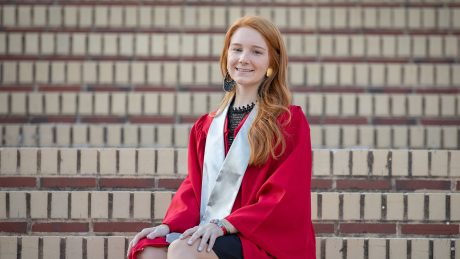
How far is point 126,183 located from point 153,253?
1.38 meters

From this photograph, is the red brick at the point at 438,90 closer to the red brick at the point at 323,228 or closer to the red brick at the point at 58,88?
the red brick at the point at 323,228

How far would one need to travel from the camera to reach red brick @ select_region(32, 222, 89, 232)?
4391 millimetres

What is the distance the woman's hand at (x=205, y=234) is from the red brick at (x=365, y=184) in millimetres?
1549

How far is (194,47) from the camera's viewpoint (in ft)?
21.1

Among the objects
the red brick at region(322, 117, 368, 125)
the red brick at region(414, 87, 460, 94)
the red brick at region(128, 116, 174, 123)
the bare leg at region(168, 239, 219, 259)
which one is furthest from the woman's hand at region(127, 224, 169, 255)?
the red brick at region(414, 87, 460, 94)

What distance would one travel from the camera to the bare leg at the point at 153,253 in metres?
3.21

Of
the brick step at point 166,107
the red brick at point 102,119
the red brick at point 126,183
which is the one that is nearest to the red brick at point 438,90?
the brick step at point 166,107

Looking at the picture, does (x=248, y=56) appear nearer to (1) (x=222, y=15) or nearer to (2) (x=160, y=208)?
(2) (x=160, y=208)

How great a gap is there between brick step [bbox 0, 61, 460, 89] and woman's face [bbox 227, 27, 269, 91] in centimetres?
269

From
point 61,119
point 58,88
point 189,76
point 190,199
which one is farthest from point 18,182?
point 189,76

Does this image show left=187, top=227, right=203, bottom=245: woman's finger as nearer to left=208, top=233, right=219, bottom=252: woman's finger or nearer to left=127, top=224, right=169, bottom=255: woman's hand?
left=208, top=233, right=219, bottom=252: woman's finger

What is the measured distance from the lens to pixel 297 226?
3.29 m

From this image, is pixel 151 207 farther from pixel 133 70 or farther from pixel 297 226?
pixel 133 70

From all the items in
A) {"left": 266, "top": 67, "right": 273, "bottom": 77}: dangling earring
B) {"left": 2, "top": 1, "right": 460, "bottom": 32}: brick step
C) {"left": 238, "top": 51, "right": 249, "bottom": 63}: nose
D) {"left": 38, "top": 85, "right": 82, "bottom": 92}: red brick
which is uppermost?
{"left": 2, "top": 1, "right": 460, "bottom": 32}: brick step
